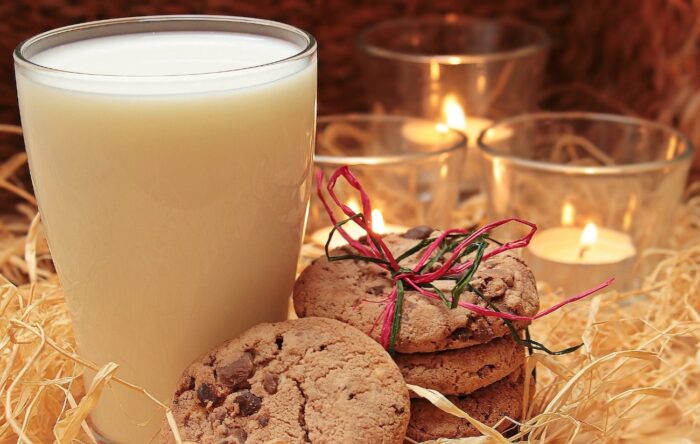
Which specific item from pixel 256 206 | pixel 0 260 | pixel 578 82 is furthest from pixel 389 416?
pixel 578 82

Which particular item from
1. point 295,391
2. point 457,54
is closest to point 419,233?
point 295,391

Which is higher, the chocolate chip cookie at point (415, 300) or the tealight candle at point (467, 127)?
the chocolate chip cookie at point (415, 300)

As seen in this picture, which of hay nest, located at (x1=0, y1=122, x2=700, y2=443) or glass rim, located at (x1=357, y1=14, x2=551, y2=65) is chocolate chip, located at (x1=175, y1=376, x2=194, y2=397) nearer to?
hay nest, located at (x1=0, y1=122, x2=700, y2=443)

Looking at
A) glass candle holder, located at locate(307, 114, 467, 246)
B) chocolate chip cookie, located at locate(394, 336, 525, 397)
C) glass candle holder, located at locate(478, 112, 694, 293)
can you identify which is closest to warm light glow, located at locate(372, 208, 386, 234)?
glass candle holder, located at locate(307, 114, 467, 246)

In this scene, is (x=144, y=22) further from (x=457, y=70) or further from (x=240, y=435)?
(x=457, y=70)

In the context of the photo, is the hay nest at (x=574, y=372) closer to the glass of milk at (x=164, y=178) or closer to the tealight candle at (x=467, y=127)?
the glass of milk at (x=164, y=178)

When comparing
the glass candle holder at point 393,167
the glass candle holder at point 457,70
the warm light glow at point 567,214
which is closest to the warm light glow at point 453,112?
the glass candle holder at point 457,70
